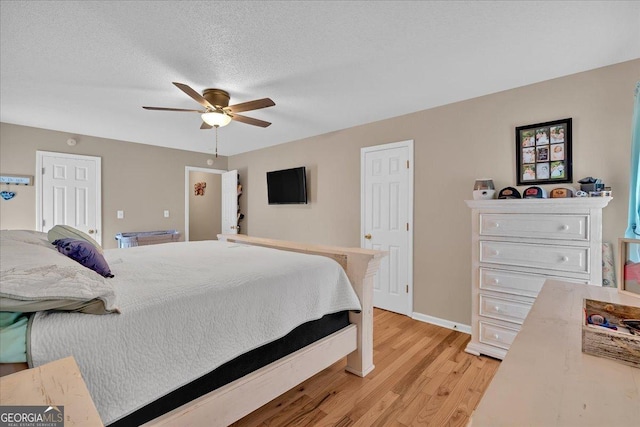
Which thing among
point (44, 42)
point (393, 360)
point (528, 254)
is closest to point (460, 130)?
point (528, 254)

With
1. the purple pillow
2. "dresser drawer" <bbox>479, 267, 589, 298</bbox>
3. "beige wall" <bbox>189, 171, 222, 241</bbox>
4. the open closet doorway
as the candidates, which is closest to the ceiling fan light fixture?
the purple pillow

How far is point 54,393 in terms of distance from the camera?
588 mm

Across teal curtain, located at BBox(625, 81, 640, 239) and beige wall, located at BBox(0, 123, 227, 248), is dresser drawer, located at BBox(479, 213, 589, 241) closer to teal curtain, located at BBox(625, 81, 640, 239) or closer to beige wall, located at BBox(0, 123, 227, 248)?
teal curtain, located at BBox(625, 81, 640, 239)

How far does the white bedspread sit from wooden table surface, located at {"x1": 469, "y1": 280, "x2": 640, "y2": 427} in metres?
1.10

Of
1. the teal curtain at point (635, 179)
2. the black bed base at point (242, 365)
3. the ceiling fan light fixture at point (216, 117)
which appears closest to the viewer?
the black bed base at point (242, 365)

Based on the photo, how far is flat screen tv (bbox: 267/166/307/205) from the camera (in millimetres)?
4344

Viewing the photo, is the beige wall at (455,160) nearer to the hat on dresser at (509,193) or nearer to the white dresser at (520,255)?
the hat on dresser at (509,193)

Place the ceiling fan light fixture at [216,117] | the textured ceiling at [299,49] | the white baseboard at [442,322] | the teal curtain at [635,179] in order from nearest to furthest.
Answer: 1. the textured ceiling at [299,49]
2. the teal curtain at [635,179]
3. the ceiling fan light fixture at [216,117]
4. the white baseboard at [442,322]

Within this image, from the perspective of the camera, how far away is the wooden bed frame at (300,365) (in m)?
1.26

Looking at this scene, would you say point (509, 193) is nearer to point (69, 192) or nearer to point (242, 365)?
point (242, 365)

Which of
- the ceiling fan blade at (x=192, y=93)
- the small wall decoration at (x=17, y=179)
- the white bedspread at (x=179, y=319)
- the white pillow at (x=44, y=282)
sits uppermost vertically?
the ceiling fan blade at (x=192, y=93)

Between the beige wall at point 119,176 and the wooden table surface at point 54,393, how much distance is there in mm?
4410

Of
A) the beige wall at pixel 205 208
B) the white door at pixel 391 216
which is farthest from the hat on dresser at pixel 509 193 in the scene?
the beige wall at pixel 205 208

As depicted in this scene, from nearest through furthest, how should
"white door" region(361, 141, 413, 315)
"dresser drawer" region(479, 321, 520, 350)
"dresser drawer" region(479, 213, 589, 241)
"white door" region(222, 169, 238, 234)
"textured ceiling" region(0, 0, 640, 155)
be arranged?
"textured ceiling" region(0, 0, 640, 155) < "dresser drawer" region(479, 213, 589, 241) < "dresser drawer" region(479, 321, 520, 350) < "white door" region(361, 141, 413, 315) < "white door" region(222, 169, 238, 234)
